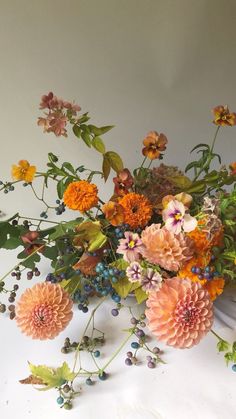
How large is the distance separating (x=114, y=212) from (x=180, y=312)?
211 mm

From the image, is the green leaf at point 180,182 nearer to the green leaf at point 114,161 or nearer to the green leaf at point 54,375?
the green leaf at point 114,161

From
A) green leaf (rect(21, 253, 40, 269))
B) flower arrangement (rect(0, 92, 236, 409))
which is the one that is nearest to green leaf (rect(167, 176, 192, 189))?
flower arrangement (rect(0, 92, 236, 409))

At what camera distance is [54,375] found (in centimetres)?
82

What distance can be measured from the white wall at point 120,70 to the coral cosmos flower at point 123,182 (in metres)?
0.37

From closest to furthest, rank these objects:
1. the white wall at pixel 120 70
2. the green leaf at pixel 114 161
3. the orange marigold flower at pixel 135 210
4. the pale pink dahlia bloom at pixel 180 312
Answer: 1. the pale pink dahlia bloom at pixel 180 312
2. the orange marigold flower at pixel 135 210
3. the green leaf at pixel 114 161
4. the white wall at pixel 120 70

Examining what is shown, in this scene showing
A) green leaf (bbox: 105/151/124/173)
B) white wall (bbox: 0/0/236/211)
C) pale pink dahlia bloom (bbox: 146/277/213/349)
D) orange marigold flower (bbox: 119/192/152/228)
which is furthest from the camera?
white wall (bbox: 0/0/236/211)

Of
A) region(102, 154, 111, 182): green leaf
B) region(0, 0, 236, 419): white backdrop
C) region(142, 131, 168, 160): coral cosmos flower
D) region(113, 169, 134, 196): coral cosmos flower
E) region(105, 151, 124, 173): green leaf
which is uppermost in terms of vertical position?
region(0, 0, 236, 419): white backdrop

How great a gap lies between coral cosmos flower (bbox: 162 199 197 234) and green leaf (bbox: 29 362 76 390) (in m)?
0.30

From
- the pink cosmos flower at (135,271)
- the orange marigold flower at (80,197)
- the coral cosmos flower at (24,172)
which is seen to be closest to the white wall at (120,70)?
the coral cosmos flower at (24,172)

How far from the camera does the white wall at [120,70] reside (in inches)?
48.0

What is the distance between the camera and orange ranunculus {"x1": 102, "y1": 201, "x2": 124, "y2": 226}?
85cm

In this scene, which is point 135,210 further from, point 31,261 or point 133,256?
point 31,261

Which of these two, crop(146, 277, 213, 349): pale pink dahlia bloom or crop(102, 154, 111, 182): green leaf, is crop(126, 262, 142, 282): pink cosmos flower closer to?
crop(146, 277, 213, 349): pale pink dahlia bloom

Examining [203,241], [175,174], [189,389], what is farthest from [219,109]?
[189,389]
